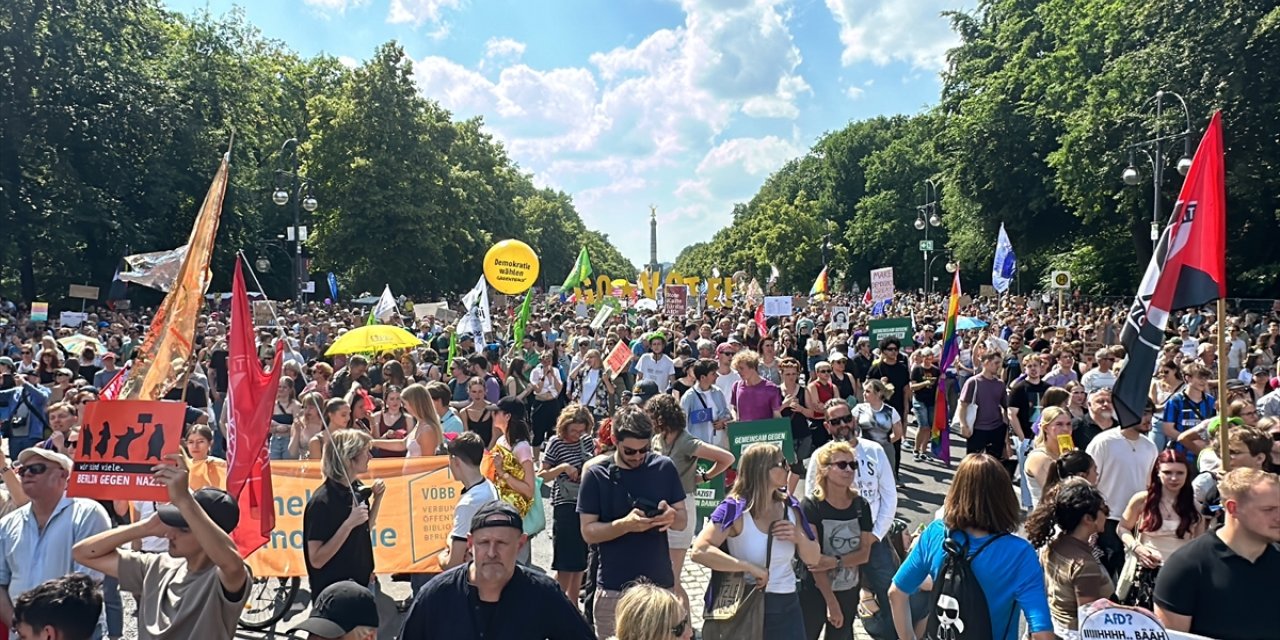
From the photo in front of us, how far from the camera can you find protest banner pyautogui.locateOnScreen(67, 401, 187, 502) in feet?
15.0

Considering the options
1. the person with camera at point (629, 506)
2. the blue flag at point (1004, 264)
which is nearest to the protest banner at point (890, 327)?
the person with camera at point (629, 506)

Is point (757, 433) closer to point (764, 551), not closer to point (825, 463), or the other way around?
point (825, 463)

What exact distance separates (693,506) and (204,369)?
39.5ft

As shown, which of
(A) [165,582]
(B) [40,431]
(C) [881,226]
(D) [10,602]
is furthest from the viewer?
(C) [881,226]

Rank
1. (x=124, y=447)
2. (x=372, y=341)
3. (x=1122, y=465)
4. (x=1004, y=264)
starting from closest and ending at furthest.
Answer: (x=124, y=447)
(x=1122, y=465)
(x=372, y=341)
(x=1004, y=264)

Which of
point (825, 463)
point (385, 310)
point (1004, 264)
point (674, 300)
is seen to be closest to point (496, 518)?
point (825, 463)

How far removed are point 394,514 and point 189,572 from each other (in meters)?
3.11

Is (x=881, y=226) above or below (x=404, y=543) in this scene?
above

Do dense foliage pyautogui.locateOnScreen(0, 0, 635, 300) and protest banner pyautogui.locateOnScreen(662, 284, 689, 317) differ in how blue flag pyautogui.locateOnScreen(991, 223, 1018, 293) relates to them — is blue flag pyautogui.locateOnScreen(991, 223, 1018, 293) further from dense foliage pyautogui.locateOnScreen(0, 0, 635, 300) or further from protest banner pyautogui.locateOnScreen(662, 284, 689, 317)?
dense foliage pyautogui.locateOnScreen(0, 0, 635, 300)

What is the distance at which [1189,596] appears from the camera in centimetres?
334

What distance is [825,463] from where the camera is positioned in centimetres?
486

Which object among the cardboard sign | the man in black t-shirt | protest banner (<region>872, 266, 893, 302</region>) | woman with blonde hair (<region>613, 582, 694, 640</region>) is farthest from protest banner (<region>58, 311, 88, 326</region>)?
the man in black t-shirt

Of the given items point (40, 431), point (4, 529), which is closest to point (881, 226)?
point (40, 431)

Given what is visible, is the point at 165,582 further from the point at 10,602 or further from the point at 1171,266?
the point at 1171,266
